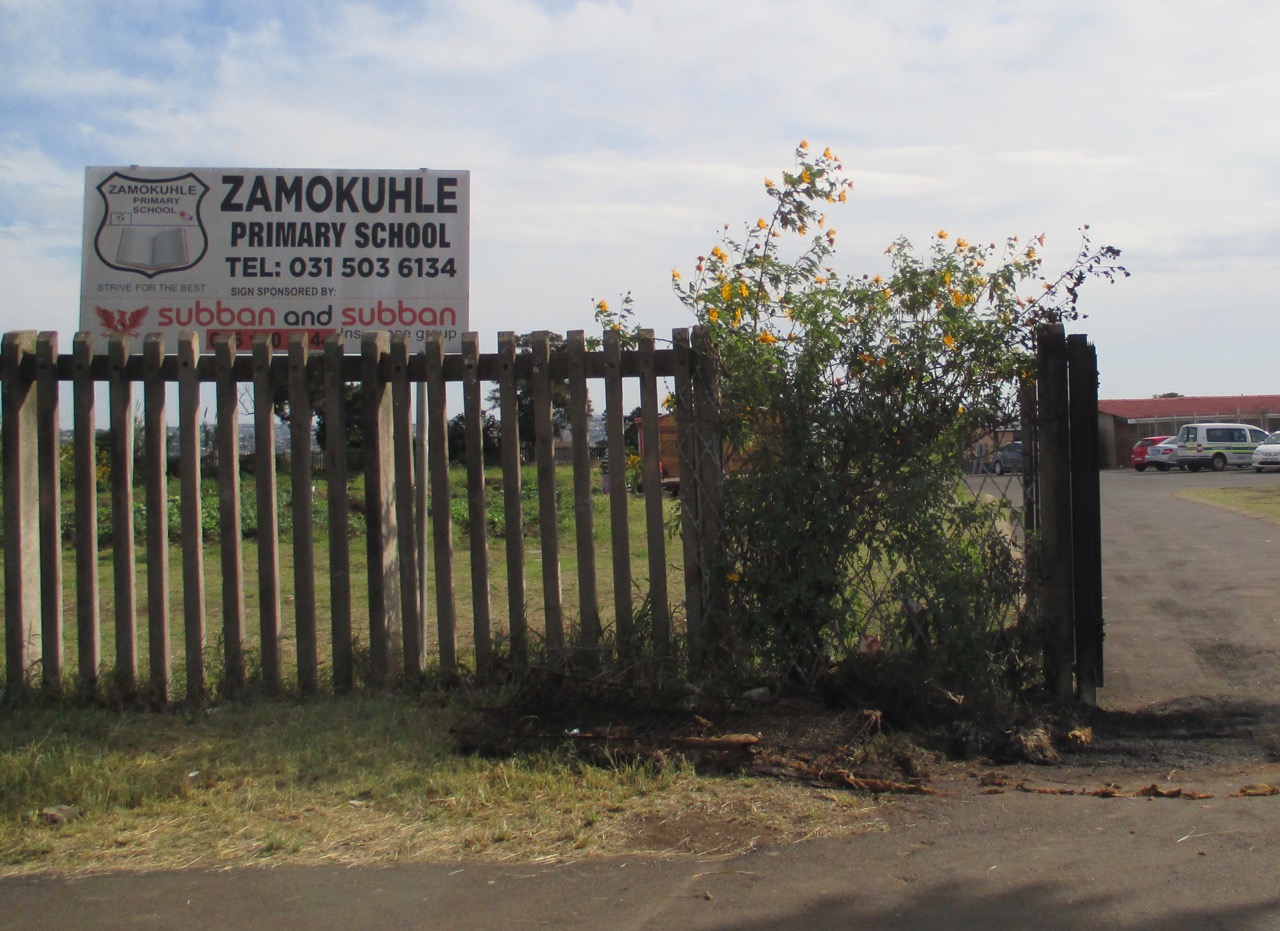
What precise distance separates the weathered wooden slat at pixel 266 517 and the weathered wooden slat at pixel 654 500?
196 cm

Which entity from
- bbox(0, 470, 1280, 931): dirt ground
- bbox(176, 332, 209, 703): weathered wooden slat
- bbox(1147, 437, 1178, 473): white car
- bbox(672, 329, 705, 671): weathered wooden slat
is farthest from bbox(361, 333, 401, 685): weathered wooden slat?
bbox(1147, 437, 1178, 473): white car

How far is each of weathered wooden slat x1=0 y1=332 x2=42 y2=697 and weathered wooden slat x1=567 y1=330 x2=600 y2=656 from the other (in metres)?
2.85

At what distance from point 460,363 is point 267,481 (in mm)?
1181

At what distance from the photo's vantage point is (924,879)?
3871 millimetres

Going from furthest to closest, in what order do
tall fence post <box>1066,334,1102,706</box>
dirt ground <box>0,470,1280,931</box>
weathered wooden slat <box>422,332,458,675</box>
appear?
1. weathered wooden slat <box>422,332,458,675</box>
2. tall fence post <box>1066,334,1102,706</box>
3. dirt ground <box>0,470,1280,931</box>

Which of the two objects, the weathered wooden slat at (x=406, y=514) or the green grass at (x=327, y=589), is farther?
the green grass at (x=327, y=589)

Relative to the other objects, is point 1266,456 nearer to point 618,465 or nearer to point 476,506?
point 618,465

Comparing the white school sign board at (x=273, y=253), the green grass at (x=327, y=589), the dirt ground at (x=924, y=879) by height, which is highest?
the white school sign board at (x=273, y=253)

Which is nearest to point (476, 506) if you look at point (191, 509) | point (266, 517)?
point (266, 517)

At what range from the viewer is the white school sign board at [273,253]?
6.98m

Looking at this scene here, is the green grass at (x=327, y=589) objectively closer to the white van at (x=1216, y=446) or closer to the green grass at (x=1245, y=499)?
the green grass at (x=1245, y=499)

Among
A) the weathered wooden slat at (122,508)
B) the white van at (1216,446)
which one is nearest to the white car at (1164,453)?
the white van at (1216,446)

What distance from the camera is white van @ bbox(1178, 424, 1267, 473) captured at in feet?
142

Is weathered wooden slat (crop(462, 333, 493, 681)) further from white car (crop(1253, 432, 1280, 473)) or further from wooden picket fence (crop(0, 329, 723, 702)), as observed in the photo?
white car (crop(1253, 432, 1280, 473))
